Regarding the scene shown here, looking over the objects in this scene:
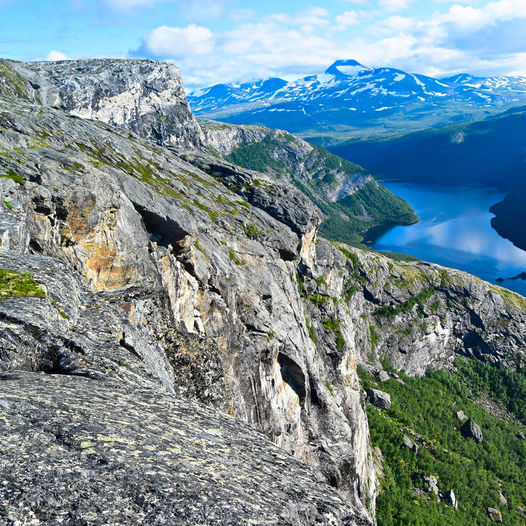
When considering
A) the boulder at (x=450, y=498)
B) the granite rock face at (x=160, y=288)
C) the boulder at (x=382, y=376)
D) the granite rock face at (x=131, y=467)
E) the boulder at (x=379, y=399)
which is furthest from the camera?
the boulder at (x=382, y=376)

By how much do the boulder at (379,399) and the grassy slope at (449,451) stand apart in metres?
2.30

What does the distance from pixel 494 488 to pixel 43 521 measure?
125 meters

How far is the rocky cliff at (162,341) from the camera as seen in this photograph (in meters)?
9.61

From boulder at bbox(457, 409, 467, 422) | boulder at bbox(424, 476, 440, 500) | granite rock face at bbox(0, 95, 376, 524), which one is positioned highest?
granite rock face at bbox(0, 95, 376, 524)

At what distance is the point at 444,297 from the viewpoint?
170375 mm

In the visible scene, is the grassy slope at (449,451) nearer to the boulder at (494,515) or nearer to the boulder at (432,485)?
the boulder at (432,485)

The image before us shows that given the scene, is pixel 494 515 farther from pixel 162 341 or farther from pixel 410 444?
pixel 162 341

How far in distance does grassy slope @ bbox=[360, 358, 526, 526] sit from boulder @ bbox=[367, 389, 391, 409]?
2.30 meters

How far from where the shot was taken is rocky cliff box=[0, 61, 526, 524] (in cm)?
961

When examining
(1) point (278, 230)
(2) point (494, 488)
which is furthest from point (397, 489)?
(1) point (278, 230)

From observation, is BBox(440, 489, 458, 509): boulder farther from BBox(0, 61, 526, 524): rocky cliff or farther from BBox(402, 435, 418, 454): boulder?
BBox(0, 61, 526, 524): rocky cliff

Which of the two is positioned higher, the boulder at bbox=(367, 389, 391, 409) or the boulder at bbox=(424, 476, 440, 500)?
the boulder at bbox=(367, 389, 391, 409)

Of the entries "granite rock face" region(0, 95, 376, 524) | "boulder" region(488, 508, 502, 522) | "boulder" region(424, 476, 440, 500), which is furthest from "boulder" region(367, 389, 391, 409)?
"granite rock face" region(0, 95, 376, 524)

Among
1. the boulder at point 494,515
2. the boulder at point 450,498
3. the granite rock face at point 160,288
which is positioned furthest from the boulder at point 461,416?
the granite rock face at point 160,288
